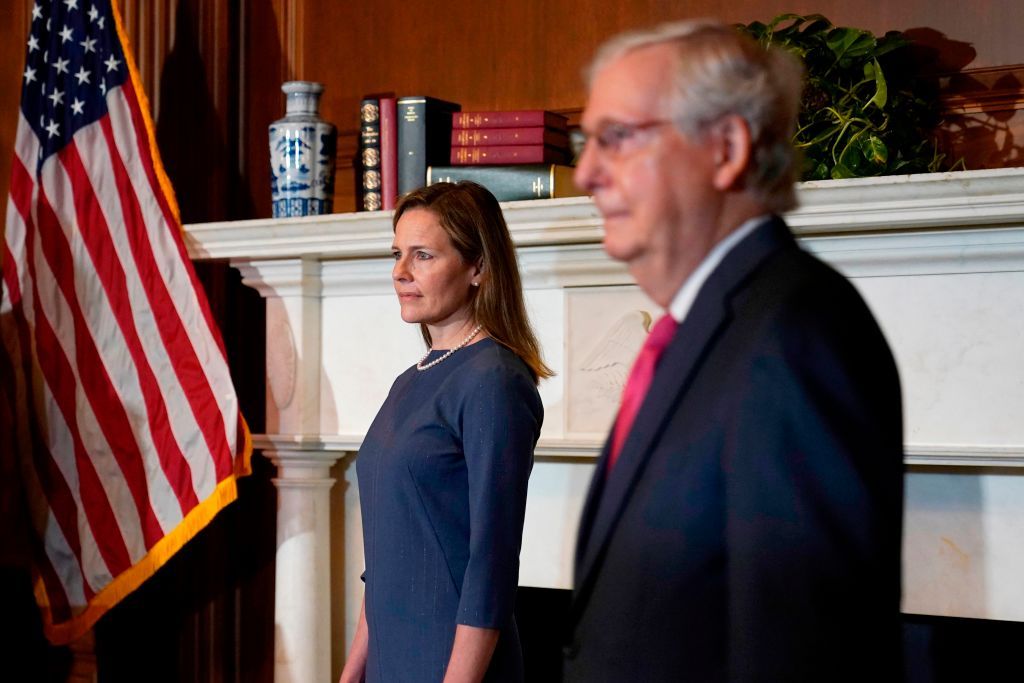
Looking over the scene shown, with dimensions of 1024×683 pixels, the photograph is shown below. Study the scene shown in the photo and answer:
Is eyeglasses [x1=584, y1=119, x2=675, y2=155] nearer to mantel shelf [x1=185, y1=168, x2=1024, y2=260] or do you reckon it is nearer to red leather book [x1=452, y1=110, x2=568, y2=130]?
mantel shelf [x1=185, y1=168, x2=1024, y2=260]

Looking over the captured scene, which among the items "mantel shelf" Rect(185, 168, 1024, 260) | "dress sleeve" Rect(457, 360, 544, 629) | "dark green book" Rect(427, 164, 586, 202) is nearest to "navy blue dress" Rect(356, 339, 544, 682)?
"dress sleeve" Rect(457, 360, 544, 629)

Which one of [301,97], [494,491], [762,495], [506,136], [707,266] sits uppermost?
[301,97]

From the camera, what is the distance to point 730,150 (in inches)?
45.0

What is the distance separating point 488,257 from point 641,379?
1026 mm

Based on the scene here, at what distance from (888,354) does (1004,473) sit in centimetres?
202

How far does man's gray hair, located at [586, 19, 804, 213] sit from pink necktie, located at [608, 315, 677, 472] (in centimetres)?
16

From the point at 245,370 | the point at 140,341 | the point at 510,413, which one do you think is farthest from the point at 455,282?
the point at 245,370

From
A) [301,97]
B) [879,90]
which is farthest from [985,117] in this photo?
[301,97]

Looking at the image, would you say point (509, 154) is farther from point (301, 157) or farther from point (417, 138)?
point (301, 157)

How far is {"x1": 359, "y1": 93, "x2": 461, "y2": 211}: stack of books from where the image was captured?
3.28 m

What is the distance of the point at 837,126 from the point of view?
2738 mm

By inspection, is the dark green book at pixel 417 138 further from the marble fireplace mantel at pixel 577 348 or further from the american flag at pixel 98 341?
the american flag at pixel 98 341

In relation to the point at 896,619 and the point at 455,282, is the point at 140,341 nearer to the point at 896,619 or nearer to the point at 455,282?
the point at 455,282

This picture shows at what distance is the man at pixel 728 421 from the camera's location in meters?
0.98
